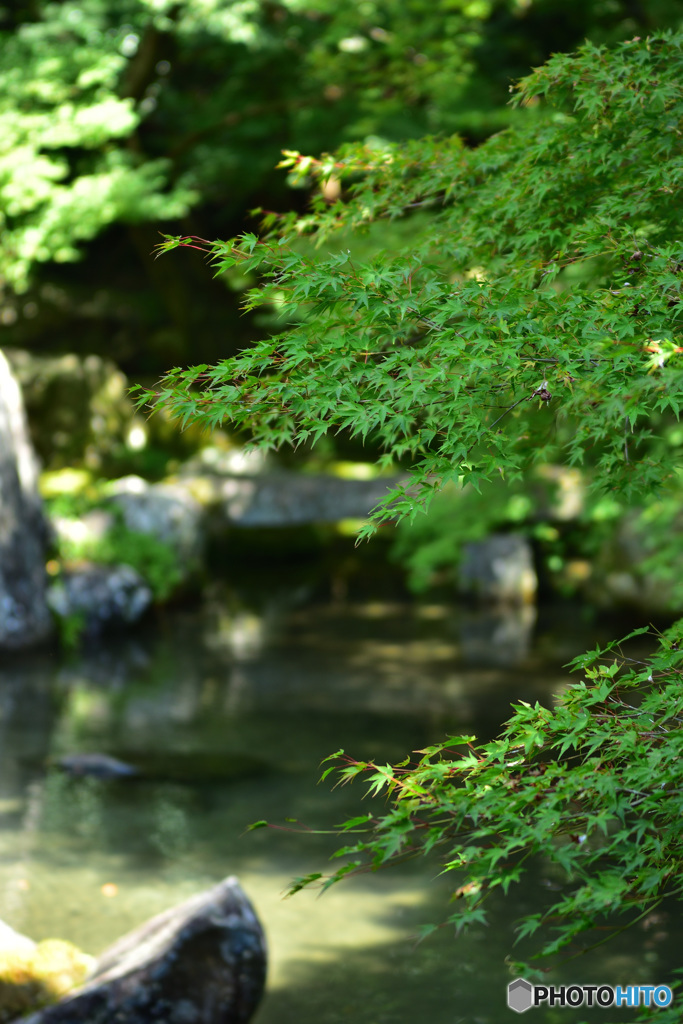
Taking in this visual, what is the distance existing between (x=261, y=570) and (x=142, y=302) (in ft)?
26.1

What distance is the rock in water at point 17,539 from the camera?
423 inches

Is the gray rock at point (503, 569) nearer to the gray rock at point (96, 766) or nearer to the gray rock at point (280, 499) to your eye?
the gray rock at point (280, 499)

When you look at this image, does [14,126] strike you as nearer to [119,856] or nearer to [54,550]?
[54,550]

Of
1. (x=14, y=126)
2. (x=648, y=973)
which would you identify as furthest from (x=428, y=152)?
(x=14, y=126)

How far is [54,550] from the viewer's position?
11836 millimetres

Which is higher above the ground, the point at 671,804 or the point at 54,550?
Result: the point at 671,804

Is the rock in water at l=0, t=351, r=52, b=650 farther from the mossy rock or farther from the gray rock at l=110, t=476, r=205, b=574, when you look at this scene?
the mossy rock

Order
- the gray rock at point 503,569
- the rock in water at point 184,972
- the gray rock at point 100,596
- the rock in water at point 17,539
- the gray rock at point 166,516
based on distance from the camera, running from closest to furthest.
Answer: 1. the rock in water at point 184,972
2. the rock in water at point 17,539
3. the gray rock at point 100,596
4. the gray rock at point 166,516
5. the gray rock at point 503,569

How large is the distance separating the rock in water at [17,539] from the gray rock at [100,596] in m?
0.32

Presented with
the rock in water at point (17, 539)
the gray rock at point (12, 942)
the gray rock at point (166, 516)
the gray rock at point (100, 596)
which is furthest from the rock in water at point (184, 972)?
the gray rock at point (166, 516)

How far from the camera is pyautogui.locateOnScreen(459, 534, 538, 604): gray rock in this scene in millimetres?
13172

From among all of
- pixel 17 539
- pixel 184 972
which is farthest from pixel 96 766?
pixel 17 539

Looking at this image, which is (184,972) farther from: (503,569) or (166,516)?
(503,569)

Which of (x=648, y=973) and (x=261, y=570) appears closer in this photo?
(x=648, y=973)
